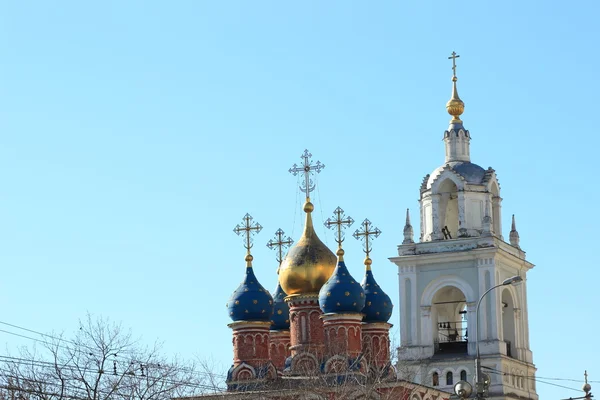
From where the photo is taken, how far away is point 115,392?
38812mm

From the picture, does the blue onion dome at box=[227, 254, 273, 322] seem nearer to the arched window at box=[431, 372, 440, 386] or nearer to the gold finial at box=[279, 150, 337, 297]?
the gold finial at box=[279, 150, 337, 297]

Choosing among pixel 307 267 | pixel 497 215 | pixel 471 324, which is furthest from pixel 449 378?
pixel 307 267

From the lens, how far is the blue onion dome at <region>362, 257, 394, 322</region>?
2052 inches

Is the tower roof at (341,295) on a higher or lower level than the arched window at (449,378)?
higher

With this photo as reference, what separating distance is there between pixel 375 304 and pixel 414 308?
9.88m

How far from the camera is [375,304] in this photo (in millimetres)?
52188

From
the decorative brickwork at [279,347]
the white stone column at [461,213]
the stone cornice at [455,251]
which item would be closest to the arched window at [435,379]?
the stone cornice at [455,251]

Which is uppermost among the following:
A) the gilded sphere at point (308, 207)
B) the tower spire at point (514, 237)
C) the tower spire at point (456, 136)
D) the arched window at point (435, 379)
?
the tower spire at point (456, 136)

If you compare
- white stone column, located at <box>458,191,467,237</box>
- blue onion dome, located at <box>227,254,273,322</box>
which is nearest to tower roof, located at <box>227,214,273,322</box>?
blue onion dome, located at <box>227,254,273,322</box>

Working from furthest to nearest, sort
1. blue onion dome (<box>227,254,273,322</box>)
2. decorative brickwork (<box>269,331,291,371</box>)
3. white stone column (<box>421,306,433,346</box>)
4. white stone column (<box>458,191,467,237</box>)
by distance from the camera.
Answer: white stone column (<box>458,191,467,237</box>) < white stone column (<box>421,306,433,346</box>) < decorative brickwork (<box>269,331,291,371</box>) < blue onion dome (<box>227,254,273,322</box>)

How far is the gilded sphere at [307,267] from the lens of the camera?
5248cm

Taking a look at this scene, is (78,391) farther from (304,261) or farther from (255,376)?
(304,261)

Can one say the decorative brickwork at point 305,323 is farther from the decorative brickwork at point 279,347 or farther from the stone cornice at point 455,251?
the stone cornice at point 455,251

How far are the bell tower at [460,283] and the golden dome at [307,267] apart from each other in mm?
8280
